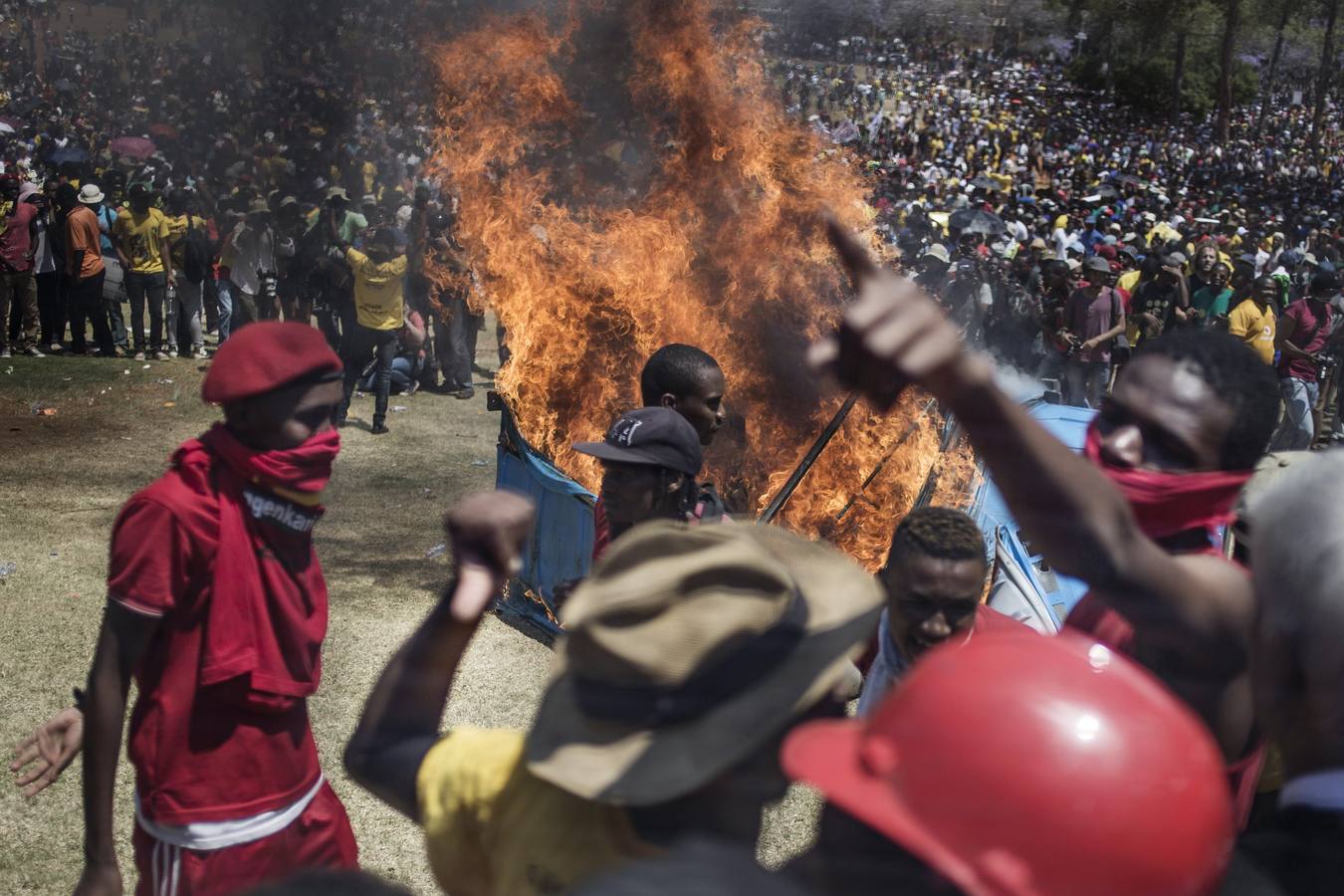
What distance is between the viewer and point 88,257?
12.8 metres

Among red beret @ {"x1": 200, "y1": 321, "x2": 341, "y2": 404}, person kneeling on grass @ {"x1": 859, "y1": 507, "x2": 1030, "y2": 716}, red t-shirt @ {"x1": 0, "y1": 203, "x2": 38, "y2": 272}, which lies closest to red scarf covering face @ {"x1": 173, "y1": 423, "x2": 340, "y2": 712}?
red beret @ {"x1": 200, "y1": 321, "x2": 341, "y2": 404}

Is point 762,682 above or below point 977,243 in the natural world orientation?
above

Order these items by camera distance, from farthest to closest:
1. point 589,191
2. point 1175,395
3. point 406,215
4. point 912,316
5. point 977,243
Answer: point 977,243
point 406,215
point 589,191
point 1175,395
point 912,316

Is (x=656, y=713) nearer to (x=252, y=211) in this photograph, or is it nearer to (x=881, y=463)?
(x=881, y=463)

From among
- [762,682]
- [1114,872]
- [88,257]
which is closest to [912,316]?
[762,682]

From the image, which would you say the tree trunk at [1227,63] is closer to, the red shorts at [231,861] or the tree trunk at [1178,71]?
the tree trunk at [1178,71]

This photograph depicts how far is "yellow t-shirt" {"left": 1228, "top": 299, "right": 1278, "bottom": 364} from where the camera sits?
10.8m

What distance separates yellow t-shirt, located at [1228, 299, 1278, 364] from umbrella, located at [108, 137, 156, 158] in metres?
17.7

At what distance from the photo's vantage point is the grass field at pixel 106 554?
14.6 feet

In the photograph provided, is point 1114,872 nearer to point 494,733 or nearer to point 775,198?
point 494,733

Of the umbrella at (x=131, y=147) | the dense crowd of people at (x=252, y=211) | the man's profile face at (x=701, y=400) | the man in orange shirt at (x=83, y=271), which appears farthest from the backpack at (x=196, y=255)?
the man's profile face at (x=701, y=400)

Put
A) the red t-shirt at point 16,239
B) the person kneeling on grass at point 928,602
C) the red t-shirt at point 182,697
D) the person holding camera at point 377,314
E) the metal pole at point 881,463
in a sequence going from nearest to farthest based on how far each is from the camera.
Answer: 1. the red t-shirt at point 182,697
2. the person kneeling on grass at point 928,602
3. the metal pole at point 881,463
4. the person holding camera at point 377,314
5. the red t-shirt at point 16,239

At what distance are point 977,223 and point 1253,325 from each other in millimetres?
7962

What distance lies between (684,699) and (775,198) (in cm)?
660
